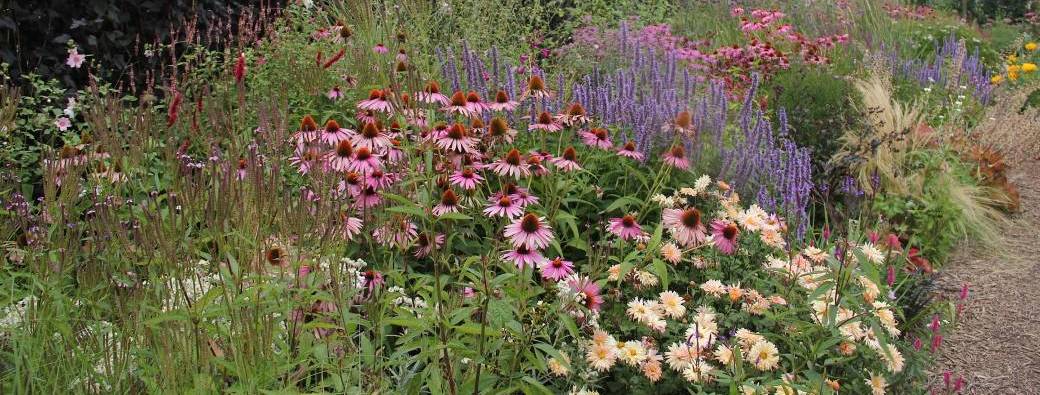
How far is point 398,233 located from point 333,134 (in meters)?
0.35

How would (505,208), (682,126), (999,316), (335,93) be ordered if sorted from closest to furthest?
(505,208), (682,126), (335,93), (999,316)

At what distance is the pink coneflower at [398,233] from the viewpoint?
254 cm

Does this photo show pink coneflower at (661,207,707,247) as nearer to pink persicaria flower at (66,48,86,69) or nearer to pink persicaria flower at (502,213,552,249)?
pink persicaria flower at (502,213,552,249)

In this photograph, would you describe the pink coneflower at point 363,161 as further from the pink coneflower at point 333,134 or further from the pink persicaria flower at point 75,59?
the pink persicaria flower at point 75,59

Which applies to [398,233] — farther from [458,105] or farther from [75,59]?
[75,59]

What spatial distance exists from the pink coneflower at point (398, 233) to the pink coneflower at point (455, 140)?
0.85ft

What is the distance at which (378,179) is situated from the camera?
259 cm

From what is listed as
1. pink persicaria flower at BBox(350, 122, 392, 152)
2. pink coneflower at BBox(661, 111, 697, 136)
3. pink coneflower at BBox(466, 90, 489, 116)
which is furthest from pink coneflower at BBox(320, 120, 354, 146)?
pink coneflower at BBox(661, 111, 697, 136)

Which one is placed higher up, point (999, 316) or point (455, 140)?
point (455, 140)

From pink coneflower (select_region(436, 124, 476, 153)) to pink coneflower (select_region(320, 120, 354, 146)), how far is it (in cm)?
28

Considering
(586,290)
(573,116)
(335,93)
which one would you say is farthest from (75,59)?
(586,290)

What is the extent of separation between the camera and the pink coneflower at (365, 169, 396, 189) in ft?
8.42

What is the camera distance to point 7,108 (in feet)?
8.36

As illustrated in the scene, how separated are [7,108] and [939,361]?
3.49m
